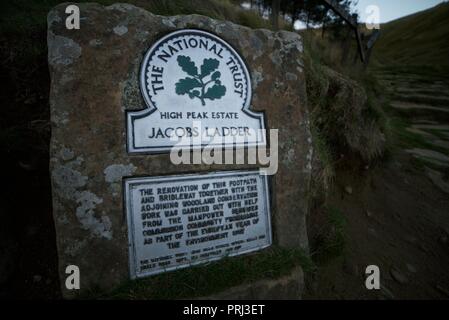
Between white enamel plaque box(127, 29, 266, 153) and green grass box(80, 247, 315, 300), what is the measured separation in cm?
84

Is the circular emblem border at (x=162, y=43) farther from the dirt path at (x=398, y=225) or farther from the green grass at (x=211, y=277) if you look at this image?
the dirt path at (x=398, y=225)

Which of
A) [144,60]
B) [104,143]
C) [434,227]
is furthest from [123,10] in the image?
[434,227]

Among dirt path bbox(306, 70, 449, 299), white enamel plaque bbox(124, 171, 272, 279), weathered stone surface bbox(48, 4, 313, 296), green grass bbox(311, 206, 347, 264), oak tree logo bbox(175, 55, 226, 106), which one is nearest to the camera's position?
weathered stone surface bbox(48, 4, 313, 296)

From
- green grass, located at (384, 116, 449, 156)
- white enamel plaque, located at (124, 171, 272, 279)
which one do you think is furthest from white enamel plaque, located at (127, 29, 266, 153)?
green grass, located at (384, 116, 449, 156)

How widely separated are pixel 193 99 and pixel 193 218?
86cm

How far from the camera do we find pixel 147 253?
69.7 inches

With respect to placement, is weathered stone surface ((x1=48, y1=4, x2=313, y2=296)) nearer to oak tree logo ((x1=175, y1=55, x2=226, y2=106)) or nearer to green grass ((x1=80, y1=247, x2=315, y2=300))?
green grass ((x1=80, y1=247, x2=315, y2=300))

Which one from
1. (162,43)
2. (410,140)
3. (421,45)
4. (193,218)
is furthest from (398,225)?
(421,45)

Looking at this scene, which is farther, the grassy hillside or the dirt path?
the grassy hillside

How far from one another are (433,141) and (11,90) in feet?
20.7

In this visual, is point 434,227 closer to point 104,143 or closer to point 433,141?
point 433,141

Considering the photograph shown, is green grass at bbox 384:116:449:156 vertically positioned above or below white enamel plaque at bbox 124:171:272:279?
above

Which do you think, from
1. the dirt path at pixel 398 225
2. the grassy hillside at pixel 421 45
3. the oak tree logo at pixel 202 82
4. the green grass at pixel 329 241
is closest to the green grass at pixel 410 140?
the dirt path at pixel 398 225

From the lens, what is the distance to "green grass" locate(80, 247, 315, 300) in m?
1.66
